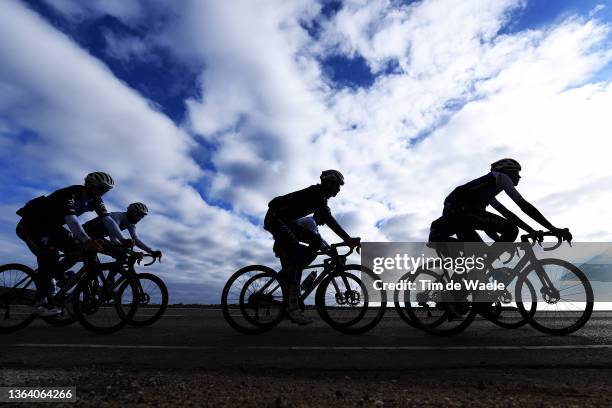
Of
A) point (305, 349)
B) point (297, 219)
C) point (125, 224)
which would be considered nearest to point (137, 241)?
point (125, 224)

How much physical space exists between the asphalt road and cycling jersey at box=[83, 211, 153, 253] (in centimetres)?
151

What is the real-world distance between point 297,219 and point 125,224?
3.43m

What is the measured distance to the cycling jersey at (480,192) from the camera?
5914 mm

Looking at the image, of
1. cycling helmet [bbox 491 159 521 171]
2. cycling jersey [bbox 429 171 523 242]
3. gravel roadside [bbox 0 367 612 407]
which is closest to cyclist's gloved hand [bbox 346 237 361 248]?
cycling jersey [bbox 429 171 523 242]

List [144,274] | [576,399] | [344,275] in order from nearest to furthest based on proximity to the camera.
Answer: [576,399]
[344,275]
[144,274]

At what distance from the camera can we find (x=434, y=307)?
19.8 feet

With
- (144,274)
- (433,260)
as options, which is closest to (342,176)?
(433,260)

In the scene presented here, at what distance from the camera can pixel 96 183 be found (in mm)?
6250

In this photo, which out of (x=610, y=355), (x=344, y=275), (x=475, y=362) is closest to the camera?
(x=475, y=362)

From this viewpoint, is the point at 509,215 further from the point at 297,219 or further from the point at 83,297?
the point at 83,297

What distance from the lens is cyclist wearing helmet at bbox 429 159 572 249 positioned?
235 inches

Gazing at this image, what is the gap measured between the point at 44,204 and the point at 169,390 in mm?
4609

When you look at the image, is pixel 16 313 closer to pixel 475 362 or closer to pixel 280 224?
pixel 280 224

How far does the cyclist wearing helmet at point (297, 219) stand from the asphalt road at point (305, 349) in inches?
40.4
